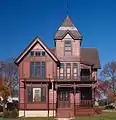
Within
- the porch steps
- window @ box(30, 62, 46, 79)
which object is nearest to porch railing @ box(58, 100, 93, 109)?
the porch steps

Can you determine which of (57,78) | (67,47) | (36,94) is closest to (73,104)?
(57,78)

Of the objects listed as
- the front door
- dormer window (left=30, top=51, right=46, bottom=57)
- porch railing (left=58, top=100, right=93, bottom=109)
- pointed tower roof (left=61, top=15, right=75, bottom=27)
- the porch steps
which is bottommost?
the porch steps

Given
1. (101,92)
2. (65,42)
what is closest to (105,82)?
(101,92)

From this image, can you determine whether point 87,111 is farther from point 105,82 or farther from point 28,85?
point 105,82

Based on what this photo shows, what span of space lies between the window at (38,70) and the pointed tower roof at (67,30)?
5.04 m

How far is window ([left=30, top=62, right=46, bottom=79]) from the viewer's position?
5516 centimetres

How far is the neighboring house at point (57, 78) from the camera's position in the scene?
5444 cm

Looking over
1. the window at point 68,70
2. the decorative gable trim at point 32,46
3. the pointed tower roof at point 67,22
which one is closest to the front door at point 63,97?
the window at point 68,70

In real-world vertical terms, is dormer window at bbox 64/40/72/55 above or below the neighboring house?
above

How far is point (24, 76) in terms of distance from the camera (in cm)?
5525

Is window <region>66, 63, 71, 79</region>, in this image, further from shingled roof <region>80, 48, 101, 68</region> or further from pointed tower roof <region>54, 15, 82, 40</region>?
pointed tower roof <region>54, 15, 82, 40</region>

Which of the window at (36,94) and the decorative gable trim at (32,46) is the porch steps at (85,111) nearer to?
the window at (36,94)

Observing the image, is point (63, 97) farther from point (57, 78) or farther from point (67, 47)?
point (67, 47)

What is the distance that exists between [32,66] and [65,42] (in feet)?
20.9
